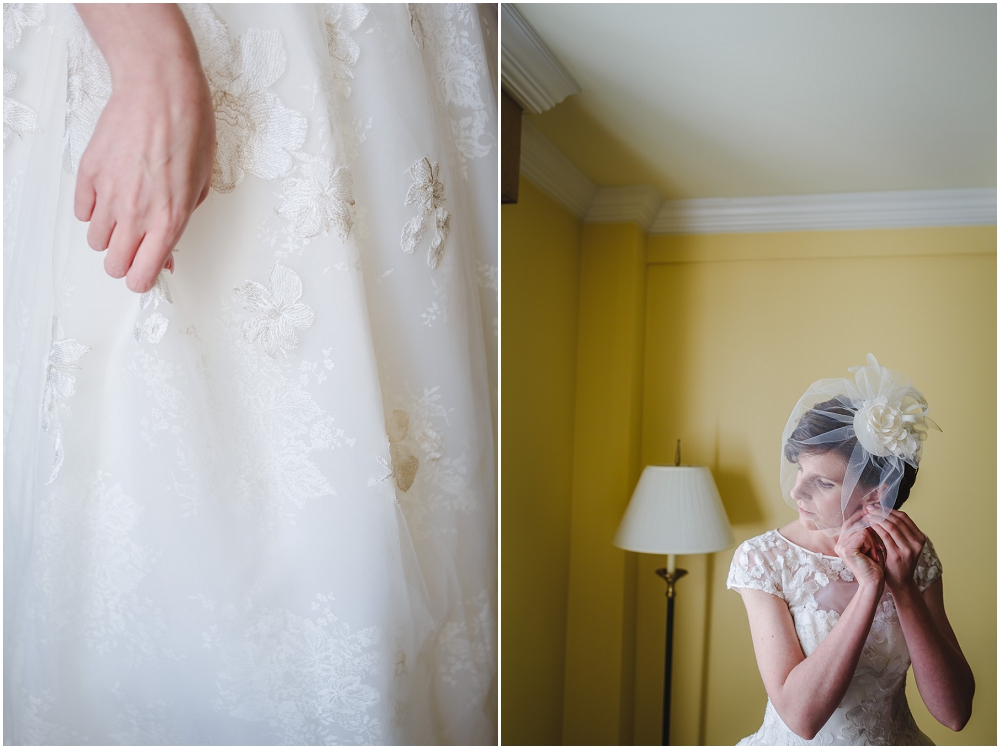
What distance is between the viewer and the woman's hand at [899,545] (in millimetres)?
561

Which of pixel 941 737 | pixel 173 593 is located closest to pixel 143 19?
pixel 173 593

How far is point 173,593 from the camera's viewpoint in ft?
1.76

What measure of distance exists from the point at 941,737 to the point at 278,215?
762 millimetres

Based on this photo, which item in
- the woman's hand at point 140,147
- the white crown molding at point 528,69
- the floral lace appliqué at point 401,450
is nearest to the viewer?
the woman's hand at point 140,147

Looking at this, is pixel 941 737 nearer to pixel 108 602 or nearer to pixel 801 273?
pixel 801 273

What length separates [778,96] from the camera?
0.68m

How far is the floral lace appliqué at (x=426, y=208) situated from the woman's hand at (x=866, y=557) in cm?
46

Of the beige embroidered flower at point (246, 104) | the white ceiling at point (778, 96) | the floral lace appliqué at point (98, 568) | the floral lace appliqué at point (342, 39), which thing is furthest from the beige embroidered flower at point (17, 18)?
the white ceiling at point (778, 96)

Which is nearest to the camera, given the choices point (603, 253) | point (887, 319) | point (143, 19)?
point (143, 19)

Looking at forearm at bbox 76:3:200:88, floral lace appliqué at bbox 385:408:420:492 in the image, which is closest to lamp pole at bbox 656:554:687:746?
floral lace appliqué at bbox 385:408:420:492

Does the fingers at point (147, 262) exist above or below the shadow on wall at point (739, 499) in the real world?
Answer: above

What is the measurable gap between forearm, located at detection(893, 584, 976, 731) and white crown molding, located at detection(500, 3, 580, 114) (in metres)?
0.64

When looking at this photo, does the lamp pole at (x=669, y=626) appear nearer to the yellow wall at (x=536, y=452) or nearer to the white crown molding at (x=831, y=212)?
the yellow wall at (x=536, y=452)

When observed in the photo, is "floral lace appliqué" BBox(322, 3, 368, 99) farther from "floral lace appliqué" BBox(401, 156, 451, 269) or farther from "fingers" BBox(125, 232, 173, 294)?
"fingers" BBox(125, 232, 173, 294)
